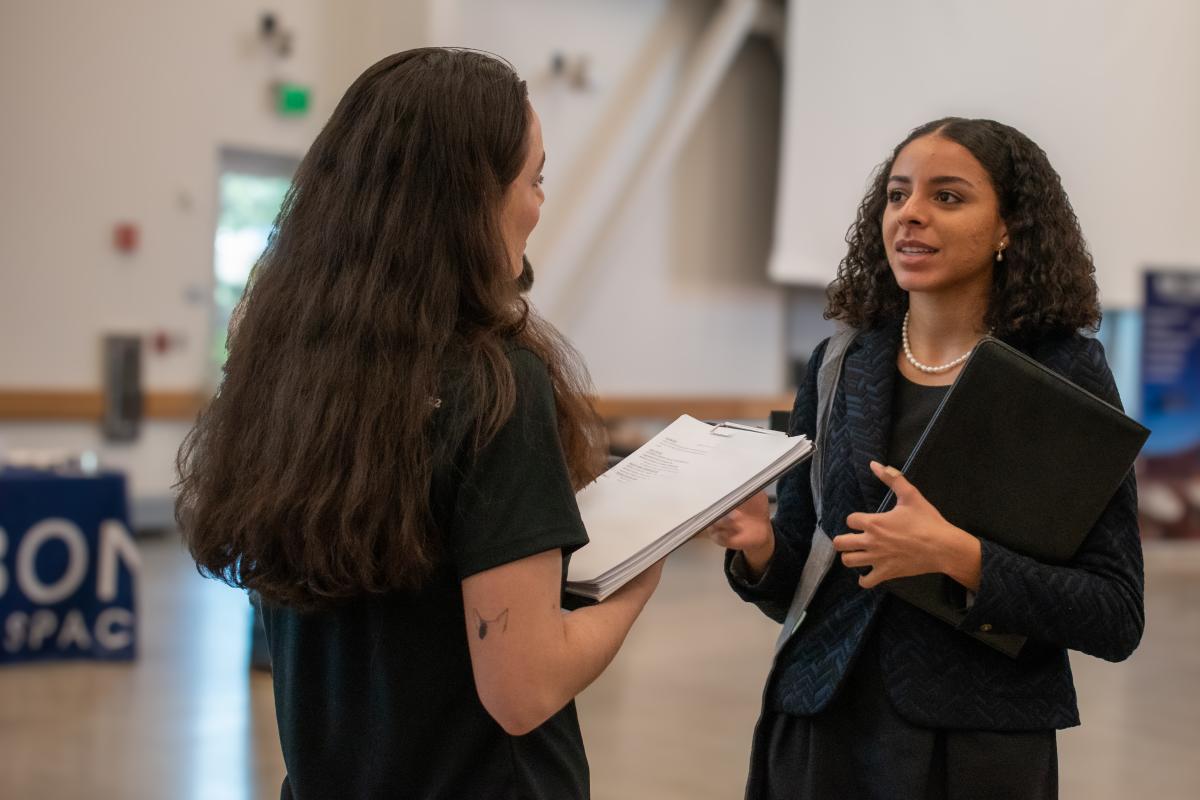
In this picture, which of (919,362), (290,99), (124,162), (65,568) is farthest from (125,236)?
(919,362)

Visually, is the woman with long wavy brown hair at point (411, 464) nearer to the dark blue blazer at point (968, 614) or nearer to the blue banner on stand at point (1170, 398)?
the dark blue blazer at point (968, 614)

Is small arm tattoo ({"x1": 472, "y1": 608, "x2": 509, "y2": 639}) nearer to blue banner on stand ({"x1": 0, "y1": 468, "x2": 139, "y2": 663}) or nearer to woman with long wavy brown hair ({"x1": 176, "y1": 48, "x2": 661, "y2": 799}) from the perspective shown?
woman with long wavy brown hair ({"x1": 176, "y1": 48, "x2": 661, "y2": 799})

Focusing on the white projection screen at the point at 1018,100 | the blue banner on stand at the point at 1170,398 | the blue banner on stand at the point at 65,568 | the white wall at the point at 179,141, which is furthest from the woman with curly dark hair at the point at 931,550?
the white projection screen at the point at 1018,100

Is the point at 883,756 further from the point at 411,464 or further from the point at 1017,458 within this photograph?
the point at 411,464

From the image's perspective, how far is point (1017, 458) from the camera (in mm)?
1528

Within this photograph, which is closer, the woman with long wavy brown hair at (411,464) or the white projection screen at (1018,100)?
the woman with long wavy brown hair at (411,464)

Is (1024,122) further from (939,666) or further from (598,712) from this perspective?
(939,666)

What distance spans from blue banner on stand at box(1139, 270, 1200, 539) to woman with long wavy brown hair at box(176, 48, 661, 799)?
8082mm

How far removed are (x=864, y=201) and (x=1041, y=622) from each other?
68cm

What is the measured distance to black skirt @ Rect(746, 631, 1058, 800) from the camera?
1.58 metres

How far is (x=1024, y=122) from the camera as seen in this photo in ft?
31.2

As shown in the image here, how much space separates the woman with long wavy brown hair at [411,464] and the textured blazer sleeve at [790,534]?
49 cm

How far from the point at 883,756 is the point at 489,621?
698 mm

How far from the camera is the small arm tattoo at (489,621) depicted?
1.16 metres
